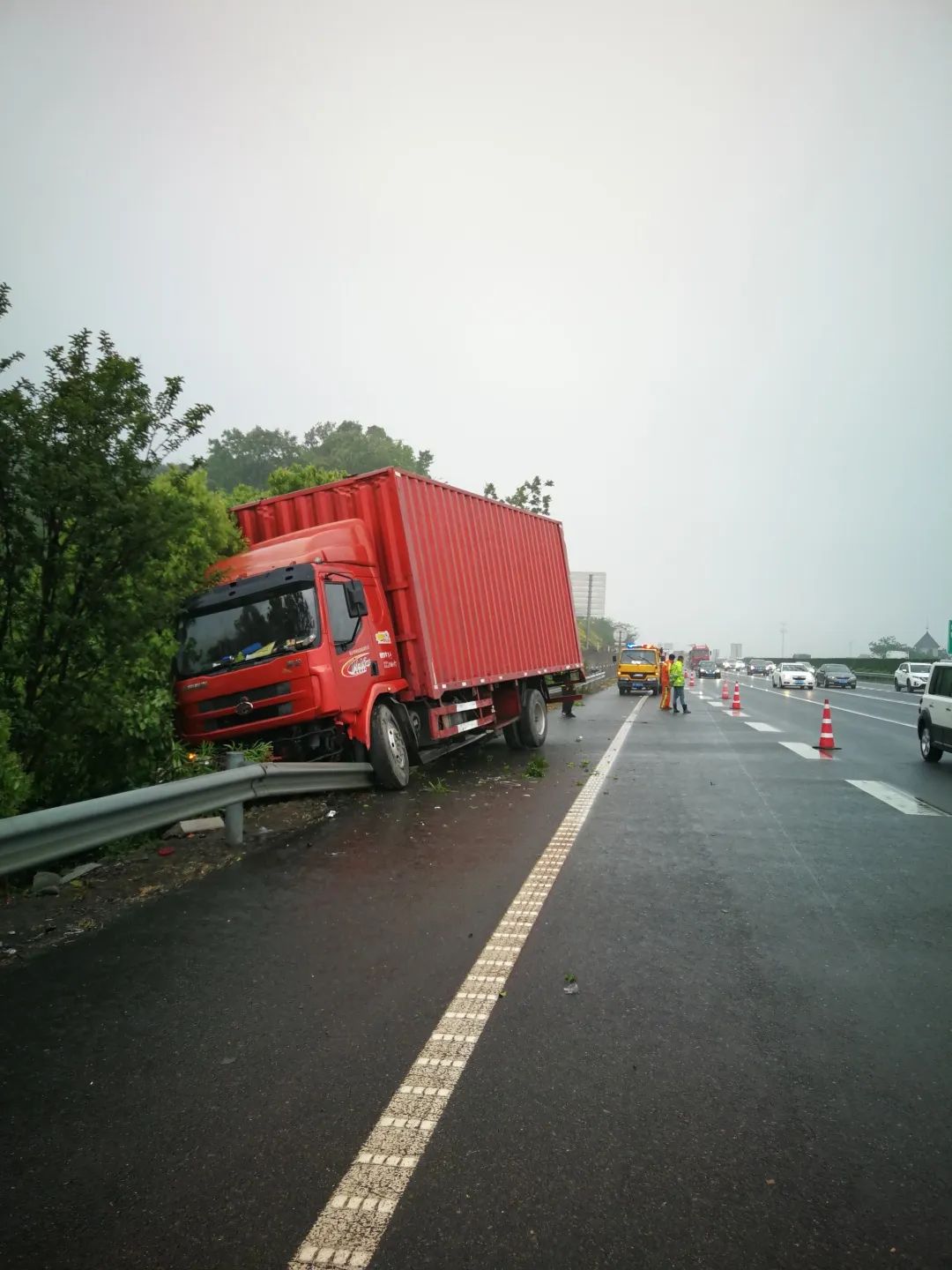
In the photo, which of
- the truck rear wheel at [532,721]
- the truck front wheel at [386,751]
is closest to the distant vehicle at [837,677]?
the truck rear wheel at [532,721]

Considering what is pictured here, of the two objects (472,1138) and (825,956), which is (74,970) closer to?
(472,1138)

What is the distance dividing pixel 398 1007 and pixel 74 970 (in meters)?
1.88

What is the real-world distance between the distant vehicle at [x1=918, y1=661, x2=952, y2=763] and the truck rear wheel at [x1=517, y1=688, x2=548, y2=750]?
6.37 m

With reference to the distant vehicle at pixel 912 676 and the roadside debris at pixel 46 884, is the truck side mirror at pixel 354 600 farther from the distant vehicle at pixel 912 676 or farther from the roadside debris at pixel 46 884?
the distant vehicle at pixel 912 676

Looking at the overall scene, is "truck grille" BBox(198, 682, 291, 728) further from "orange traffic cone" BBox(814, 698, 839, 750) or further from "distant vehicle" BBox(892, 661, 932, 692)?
"distant vehicle" BBox(892, 661, 932, 692)

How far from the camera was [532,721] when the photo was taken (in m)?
14.8

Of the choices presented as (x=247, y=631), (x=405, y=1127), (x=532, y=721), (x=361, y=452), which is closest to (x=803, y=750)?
(x=532, y=721)

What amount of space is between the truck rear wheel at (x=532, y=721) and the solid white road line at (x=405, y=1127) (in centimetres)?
961

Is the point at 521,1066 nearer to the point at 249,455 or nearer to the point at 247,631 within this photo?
the point at 247,631

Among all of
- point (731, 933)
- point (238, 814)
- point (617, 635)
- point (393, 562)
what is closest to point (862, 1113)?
point (731, 933)

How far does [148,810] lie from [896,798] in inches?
321

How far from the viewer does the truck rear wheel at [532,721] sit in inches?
576

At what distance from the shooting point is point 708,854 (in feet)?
22.0

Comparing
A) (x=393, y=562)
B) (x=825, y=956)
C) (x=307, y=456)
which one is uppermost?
(x=307, y=456)
